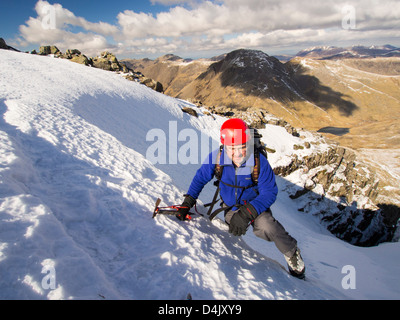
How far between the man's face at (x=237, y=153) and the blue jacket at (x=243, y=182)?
127 millimetres

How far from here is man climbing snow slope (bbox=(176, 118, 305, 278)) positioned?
16.8 ft

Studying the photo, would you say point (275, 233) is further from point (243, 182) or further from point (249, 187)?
point (243, 182)

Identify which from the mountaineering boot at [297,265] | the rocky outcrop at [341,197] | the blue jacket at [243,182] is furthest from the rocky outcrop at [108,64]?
the mountaineering boot at [297,265]

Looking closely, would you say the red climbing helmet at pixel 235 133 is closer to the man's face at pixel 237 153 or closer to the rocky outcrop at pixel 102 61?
the man's face at pixel 237 153

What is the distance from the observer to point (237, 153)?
206 inches

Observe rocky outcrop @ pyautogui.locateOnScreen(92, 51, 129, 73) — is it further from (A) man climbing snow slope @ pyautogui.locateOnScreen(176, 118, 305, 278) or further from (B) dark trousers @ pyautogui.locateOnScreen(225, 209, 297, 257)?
(B) dark trousers @ pyautogui.locateOnScreen(225, 209, 297, 257)

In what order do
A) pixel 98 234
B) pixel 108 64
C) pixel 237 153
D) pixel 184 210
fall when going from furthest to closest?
pixel 108 64
pixel 184 210
pixel 237 153
pixel 98 234

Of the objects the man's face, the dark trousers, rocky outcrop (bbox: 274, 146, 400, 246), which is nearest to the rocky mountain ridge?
rocky outcrop (bbox: 274, 146, 400, 246)

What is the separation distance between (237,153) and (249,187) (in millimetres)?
1040

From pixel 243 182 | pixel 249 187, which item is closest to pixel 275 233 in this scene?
pixel 249 187

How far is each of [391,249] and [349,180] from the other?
67.7ft

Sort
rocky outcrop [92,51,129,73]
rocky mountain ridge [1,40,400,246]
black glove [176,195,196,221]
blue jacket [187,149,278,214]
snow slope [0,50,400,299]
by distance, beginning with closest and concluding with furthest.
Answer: snow slope [0,50,400,299] → blue jacket [187,149,278,214] → black glove [176,195,196,221] → rocky mountain ridge [1,40,400,246] → rocky outcrop [92,51,129,73]

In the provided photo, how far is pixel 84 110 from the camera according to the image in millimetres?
11031
